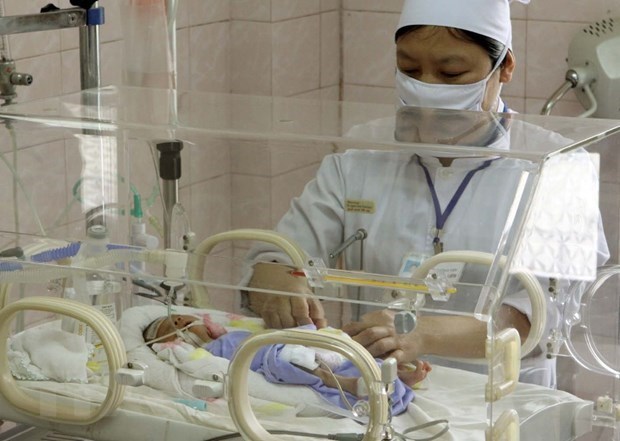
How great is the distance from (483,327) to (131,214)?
66cm

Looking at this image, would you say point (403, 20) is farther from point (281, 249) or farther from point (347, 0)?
point (347, 0)

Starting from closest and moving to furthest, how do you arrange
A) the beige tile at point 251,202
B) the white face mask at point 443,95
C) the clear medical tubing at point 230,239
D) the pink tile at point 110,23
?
the clear medical tubing at point 230,239
the beige tile at point 251,202
the white face mask at point 443,95
the pink tile at point 110,23

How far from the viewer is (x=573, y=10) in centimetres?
304

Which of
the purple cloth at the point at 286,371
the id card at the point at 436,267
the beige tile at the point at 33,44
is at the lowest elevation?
the purple cloth at the point at 286,371

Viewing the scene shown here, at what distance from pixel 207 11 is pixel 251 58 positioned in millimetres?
212

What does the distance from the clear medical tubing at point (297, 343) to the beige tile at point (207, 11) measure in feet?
5.88

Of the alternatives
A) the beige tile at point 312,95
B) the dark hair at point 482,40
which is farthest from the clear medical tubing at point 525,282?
the beige tile at point 312,95

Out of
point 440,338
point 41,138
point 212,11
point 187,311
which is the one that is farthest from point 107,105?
point 212,11

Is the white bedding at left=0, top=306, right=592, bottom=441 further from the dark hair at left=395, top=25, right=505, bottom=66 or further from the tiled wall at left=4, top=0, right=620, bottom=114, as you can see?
the tiled wall at left=4, top=0, right=620, bottom=114

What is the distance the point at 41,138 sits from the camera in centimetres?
166

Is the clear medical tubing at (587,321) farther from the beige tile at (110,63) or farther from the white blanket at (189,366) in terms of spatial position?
the beige tile at (110,63)

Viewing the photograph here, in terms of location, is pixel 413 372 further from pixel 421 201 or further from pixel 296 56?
pixel 296 56

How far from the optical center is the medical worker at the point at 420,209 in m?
1.25

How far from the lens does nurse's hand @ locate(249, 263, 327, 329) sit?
1273 mm
